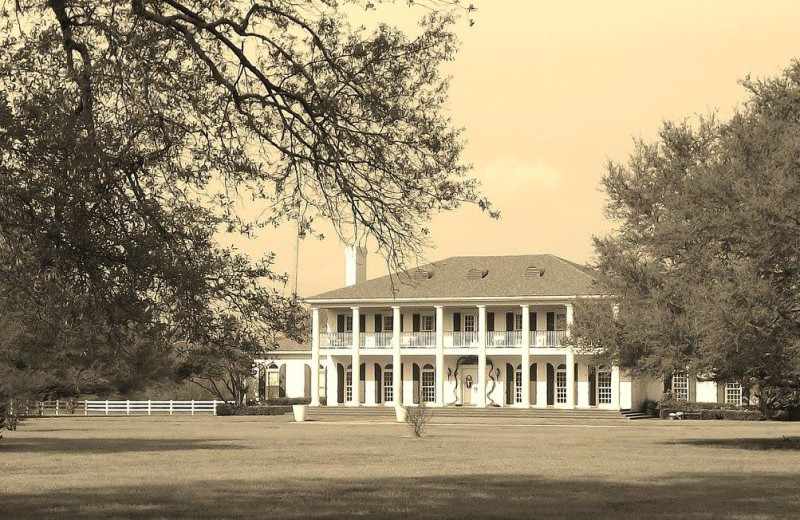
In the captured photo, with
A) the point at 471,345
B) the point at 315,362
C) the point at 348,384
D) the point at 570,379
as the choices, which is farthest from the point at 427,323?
the point at 570,379

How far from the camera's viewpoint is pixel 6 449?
3322 centimetres

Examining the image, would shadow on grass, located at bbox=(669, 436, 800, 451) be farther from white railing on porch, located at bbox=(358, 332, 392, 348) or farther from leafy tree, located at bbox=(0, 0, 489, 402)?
white railing on porch, located at bbox=(358, 332, 392, 348)

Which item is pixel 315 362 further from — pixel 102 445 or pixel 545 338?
pixel 102 445

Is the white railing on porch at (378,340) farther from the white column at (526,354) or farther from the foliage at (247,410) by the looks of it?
the white column at (526,354)

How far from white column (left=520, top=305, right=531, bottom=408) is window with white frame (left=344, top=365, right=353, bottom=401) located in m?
10.9

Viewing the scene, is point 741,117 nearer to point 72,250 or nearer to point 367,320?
point 72,250

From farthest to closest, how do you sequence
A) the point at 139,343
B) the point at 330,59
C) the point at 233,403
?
the point at 233,403
the point at 139,343
the point at 330,59

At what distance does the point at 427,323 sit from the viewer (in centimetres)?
7375

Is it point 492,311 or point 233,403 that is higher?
point 492,311

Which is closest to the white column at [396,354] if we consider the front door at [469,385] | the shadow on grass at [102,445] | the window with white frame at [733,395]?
the front door at [469,385]

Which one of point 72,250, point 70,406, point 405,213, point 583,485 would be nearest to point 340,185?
point 405,213

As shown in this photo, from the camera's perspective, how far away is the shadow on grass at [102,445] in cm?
3309

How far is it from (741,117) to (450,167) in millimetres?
19329

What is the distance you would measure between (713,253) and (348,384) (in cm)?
4438
